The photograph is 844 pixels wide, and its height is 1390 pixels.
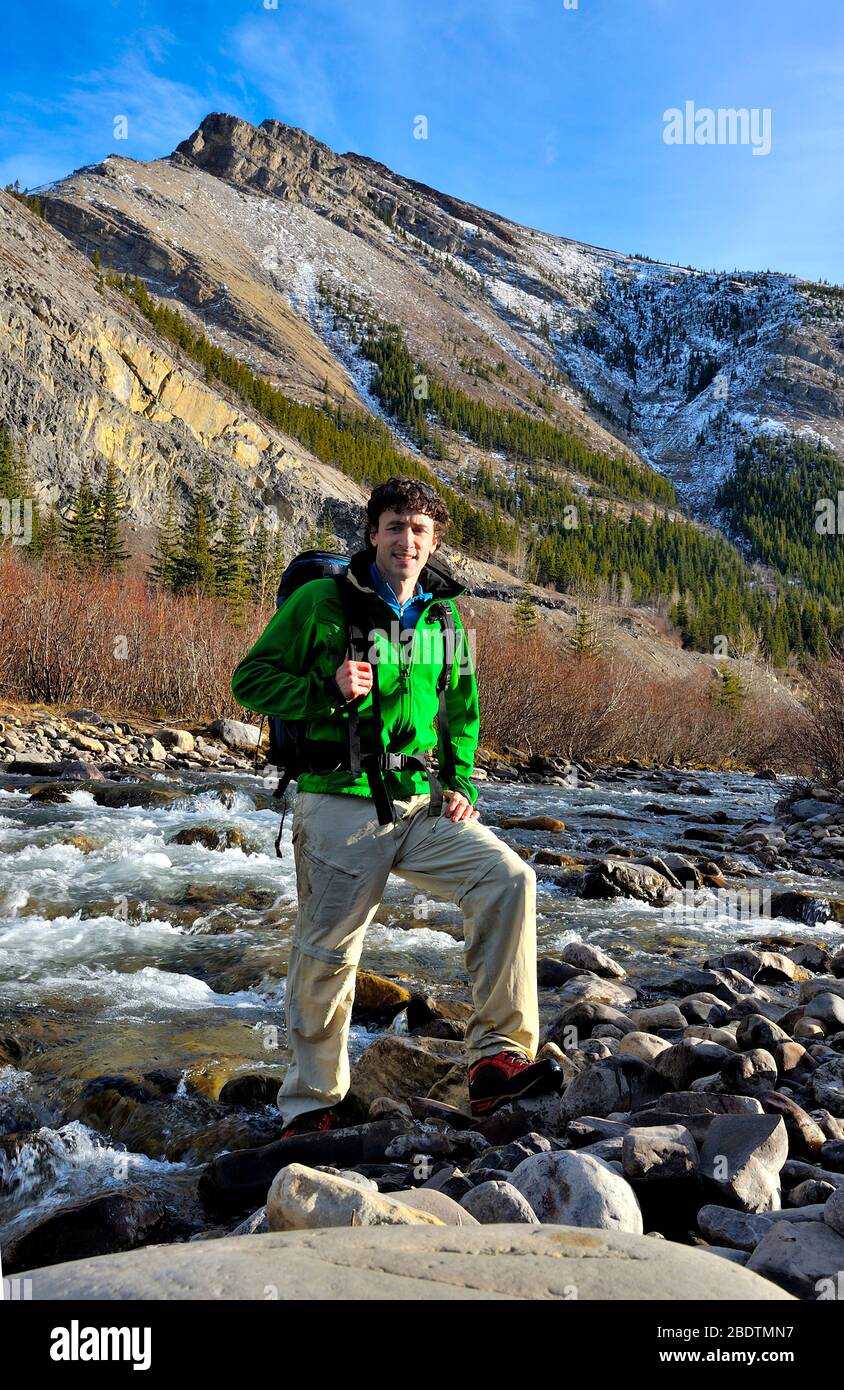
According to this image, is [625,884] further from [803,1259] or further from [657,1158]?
[803,1259]

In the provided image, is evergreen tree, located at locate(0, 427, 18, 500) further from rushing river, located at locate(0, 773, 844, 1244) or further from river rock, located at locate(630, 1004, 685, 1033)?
river rock, located at locate(630, 1004, 685, 1033)

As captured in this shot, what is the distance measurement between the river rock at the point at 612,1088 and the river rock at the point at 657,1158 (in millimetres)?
907

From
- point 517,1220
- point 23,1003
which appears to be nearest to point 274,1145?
point 517,1220

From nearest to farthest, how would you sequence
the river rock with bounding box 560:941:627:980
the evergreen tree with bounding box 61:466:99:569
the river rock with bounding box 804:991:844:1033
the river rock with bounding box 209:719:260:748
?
the river rock with bounding box 804:991:844:1033 < the river rock with bounding box 560:941:627:980 < the river rock with bounding box 209:719:260:748 < the evergreen tree with bounding box 61:466:99:569

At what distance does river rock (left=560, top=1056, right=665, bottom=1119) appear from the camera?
14.2ft

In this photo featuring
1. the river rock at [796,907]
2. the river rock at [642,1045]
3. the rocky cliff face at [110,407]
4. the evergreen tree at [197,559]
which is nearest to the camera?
the river rock at [642,1045]

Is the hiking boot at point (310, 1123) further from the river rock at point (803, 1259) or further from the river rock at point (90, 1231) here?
the river rock at point (803, 1259)

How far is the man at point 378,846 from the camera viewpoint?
13.2 ft

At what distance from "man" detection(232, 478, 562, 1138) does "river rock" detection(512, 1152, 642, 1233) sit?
92 cm

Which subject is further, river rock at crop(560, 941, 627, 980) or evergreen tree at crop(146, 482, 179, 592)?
evergreen tree at crop(146, 482, 179, 592)

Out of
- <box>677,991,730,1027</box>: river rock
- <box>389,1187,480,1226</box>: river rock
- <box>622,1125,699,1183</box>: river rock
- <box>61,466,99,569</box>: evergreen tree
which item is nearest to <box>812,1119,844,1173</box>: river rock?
<box>622,1125,699,1183</box>: river rock

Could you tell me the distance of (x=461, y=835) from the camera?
13.7 feet

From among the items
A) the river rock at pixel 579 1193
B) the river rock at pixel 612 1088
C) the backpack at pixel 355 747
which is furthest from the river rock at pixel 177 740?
the river rock at pixel 579 1193

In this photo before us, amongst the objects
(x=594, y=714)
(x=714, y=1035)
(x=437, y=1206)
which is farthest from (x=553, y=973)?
(x=594, y=714)
